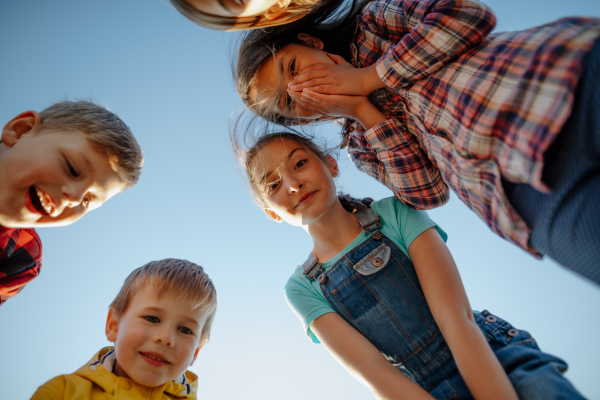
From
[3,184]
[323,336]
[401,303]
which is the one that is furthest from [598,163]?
[3,184]

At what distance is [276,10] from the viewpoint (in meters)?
1.67

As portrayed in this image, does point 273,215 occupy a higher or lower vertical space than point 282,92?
lower

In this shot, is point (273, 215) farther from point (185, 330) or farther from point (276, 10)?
point (276, 10)

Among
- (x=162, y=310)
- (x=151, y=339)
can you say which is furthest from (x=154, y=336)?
(x=162, y=310)

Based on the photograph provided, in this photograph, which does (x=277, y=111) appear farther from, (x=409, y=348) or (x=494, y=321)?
(x=494, y=321)

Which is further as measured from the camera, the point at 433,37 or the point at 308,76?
the point at 308,76

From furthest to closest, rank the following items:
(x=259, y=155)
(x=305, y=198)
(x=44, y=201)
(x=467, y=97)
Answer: (x=259, y=155) < (x=305, y=198) < (x=44, y=201) < (x=467, y=97)

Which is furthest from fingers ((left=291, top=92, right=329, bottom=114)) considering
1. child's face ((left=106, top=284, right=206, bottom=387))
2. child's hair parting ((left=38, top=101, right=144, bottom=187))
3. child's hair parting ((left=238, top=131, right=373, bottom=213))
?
child's face ((left=106, top=284, right=206, bottom=387))

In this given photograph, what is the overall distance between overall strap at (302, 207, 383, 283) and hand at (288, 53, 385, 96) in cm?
64

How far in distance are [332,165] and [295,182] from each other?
1.43 feet

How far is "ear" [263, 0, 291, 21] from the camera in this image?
1.64 m

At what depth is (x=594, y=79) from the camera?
0.96 m

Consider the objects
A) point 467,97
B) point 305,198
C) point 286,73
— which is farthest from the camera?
point 305,198

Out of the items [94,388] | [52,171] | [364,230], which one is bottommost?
[364,230]
